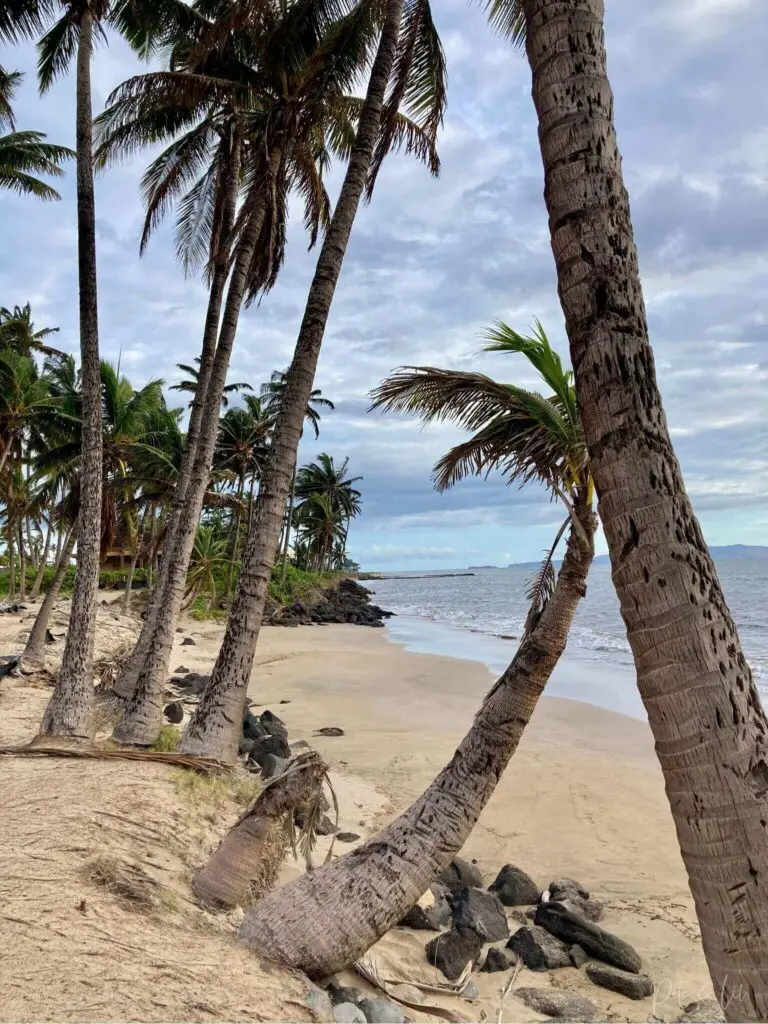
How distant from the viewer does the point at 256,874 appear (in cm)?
459

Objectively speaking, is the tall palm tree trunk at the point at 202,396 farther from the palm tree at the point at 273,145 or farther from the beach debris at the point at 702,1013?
the beach debris at the point at 702,1013

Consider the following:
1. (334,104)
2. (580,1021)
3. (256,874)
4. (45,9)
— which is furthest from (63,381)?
(580,1021)

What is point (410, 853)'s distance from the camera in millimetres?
4039

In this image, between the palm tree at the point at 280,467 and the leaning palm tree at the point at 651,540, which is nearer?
the leaning palm tree at the point at 651,540

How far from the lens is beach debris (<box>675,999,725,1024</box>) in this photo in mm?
4031

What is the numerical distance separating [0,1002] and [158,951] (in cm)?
82

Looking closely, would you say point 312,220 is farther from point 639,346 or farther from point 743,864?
point 743,864

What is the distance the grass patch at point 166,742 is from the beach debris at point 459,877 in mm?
3738

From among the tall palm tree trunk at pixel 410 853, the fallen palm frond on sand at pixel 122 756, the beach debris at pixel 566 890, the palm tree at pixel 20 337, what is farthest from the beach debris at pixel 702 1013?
the palm tree at pixel 20 337

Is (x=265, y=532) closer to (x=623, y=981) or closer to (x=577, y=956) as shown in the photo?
(x=577, y=956)

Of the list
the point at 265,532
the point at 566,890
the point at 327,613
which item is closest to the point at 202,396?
the point at 265,532

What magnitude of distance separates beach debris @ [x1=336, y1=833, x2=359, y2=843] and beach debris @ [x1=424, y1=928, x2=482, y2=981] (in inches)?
82.8

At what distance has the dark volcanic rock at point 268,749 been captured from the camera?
9.02 m

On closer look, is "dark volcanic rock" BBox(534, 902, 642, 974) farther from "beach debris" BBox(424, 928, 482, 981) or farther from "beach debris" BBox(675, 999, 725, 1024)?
"beach debris" BBox(424, 928, 482, 981)
